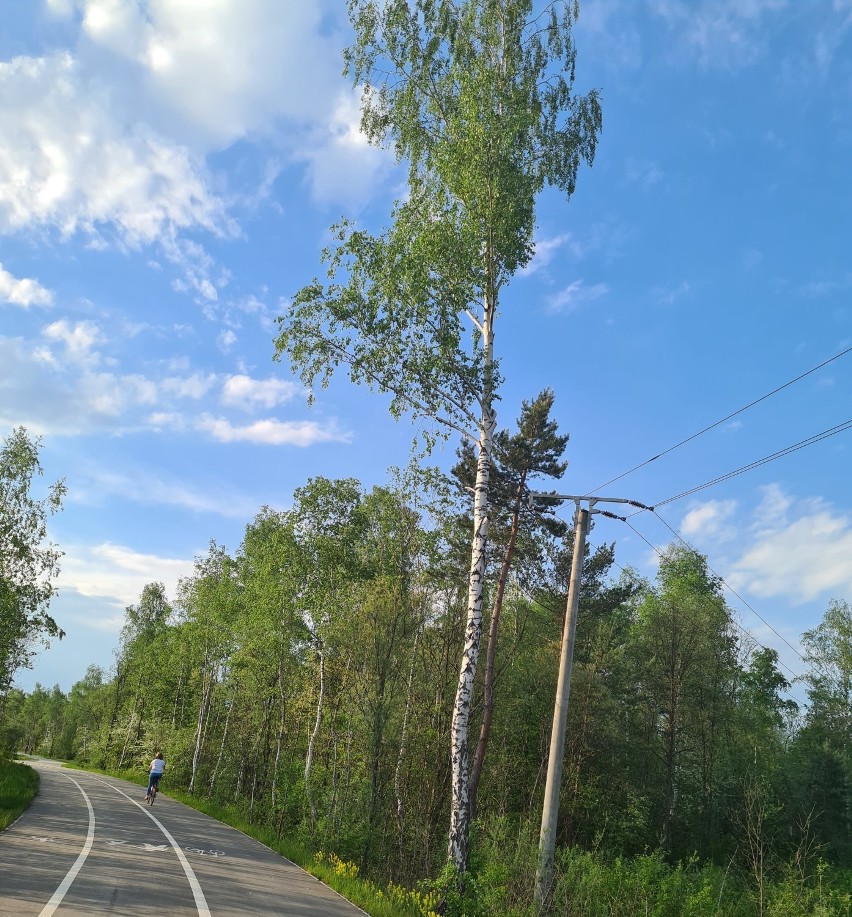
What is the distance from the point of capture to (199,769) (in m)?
36.7

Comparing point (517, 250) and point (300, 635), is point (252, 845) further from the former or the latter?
point (517, 250)

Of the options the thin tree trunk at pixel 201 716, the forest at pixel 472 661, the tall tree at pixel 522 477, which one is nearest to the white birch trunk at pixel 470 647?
the forest at pixel 472 661

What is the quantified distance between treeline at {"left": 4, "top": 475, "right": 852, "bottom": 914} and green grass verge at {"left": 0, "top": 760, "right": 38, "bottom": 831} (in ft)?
22.0

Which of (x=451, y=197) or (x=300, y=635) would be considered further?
(x=300, y=635)

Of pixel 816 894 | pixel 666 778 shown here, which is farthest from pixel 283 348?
pixel 666 778

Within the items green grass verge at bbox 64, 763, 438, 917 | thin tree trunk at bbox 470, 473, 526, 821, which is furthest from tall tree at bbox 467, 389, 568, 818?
green grass verge at bbox 64, 763, 438, 917

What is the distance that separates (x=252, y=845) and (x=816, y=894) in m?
12.1

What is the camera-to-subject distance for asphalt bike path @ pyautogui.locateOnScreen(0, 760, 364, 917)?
8414 mm

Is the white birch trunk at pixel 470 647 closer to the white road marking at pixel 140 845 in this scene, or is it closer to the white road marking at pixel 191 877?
the white road marking at pixel 191 877

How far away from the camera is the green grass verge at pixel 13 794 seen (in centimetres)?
1442

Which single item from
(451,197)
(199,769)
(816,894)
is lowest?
(199,769)

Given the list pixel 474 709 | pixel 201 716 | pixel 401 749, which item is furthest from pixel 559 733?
pixel 201 716

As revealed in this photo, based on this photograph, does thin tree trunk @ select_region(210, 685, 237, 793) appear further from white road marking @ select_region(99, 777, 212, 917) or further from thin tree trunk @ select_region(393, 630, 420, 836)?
thin tree trunk @ select_region(393, 630, 420, 836)

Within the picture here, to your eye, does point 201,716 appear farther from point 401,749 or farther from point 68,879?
point 68,879
